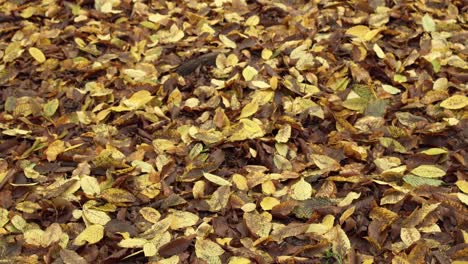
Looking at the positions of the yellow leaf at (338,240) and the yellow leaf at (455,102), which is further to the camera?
the yellow leaf at (455,102)

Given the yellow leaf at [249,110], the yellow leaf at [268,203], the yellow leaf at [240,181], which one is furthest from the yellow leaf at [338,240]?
the yellow leaf at [249,110]

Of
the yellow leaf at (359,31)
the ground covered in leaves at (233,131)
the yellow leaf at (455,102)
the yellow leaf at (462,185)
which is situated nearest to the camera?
the ground covered in leaves at (233,131)

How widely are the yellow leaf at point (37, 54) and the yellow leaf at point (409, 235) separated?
2.00 m

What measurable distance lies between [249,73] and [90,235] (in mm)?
1152

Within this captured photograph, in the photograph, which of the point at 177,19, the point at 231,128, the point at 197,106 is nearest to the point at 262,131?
the point at 231,128

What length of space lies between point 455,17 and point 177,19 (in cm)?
151

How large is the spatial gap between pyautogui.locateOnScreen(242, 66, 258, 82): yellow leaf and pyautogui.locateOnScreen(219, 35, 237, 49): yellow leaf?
232 millimetres

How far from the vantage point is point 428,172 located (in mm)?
2516

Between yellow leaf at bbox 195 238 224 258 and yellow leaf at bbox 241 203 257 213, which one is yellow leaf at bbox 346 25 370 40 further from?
yellow leaf at bbox 195 238 224 258

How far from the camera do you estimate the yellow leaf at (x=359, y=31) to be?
3273 mm

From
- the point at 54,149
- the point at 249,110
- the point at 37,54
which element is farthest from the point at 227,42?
the point at 54,149

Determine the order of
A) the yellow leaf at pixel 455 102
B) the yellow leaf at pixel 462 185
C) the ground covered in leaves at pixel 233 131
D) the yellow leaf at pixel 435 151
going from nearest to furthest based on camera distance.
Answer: the ground covered in leaves at pixel 233 131
the yellow leaf at pixel 462 185
the yellow leaf at pixel 435 151
the yellow leaf at pixel 455 102

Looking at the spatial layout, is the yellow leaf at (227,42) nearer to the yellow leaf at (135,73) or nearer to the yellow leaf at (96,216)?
the yellow leaf at (135,73)

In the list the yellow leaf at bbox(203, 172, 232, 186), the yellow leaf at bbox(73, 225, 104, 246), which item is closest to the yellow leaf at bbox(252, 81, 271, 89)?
the yellow leaf at bbox(203, 172, 232, 186)
